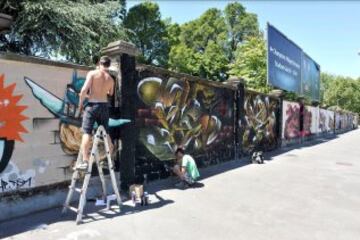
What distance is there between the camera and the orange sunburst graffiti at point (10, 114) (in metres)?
4.98

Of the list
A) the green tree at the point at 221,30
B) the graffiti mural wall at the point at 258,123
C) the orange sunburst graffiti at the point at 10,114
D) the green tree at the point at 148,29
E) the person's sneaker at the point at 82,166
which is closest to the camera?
the orange sunburst graffiti at the point at 10,114

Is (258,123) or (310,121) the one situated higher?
(258,123)

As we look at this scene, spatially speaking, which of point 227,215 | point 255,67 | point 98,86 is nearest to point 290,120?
point 255,67

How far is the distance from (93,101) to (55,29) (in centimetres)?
1518

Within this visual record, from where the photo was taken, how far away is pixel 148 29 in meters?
37.8

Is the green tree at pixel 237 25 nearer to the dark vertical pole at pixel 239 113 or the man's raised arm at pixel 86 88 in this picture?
the dark vertical pole at pixel 239 113

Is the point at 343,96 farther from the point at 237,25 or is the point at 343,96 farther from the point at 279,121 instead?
the point at 279,121

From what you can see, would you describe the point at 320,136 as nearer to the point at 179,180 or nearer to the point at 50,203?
the point at 179,180

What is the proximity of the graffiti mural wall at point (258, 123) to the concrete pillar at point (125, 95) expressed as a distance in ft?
20.0

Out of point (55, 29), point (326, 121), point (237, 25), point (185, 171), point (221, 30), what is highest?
point (237, 25)

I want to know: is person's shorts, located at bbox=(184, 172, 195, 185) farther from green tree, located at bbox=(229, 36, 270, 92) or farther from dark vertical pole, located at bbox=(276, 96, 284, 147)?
green tree, located at bbox=(229, 36, 270, 92)

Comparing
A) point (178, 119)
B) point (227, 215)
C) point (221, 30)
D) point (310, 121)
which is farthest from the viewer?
point (221, 30)

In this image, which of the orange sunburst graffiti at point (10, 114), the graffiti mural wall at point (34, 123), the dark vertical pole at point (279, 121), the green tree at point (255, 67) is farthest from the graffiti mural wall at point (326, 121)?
the orange sunburst graffiti at point (10, 114)

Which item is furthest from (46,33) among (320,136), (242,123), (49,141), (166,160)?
(320,136)
